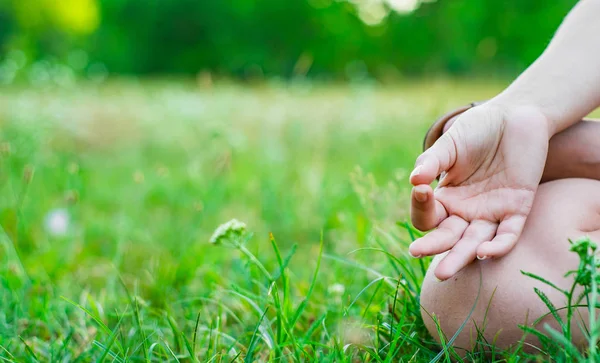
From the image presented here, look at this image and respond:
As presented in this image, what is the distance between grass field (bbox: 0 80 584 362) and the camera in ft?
4.22

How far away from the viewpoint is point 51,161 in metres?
3.78

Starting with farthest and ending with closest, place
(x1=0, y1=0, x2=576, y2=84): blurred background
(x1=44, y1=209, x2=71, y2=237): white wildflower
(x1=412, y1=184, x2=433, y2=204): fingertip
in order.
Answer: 1. (x1=0, y1=0, x2=576, y2=84): blurred background
2. (x1=44, y1=209, x2=71, y2=237): white wildflower
3. (x1=412, y1=184, x2=433, y2=204): fingertip

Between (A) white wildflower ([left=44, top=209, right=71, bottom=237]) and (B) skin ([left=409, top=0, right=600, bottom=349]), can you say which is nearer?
(B) skin ([left=409, top=0, right=600, bottom=349])

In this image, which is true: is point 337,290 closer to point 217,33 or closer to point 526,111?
point 526,111

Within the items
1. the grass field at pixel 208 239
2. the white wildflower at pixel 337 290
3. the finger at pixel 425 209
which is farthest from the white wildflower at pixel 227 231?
the white wildflower at pixel 337 290

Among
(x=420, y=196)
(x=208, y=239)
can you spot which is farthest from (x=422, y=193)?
(x=208, y=239)

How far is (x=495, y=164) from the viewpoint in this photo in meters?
1.12

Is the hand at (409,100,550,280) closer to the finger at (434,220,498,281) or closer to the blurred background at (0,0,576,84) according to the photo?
the finger at (434,220,498,281)

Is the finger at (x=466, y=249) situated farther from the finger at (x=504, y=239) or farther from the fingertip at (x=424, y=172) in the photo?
the fingertip at (x=424, y=172)

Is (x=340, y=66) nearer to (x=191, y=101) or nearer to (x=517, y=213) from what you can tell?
(x=191, y=101)

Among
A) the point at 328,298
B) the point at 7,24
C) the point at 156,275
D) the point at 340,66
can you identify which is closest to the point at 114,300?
the point at 156,275

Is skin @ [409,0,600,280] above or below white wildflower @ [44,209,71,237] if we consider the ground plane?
above

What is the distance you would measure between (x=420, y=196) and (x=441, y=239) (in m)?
0.12

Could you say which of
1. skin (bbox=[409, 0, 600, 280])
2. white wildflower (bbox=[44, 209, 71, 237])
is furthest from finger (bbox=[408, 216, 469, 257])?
white wildflower (bbox=[44, 209, 71, 237])
